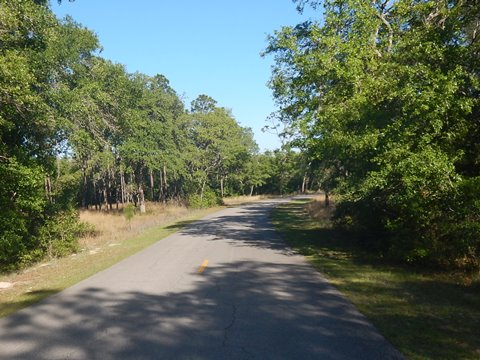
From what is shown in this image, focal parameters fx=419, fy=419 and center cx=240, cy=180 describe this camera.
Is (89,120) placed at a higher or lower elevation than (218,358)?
higher

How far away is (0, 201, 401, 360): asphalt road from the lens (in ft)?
17.2

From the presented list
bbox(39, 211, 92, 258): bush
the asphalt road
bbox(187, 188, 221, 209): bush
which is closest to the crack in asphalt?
the asphalt road

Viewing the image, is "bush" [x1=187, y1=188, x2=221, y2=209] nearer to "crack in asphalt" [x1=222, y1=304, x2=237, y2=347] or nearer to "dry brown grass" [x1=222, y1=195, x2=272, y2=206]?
"dry brown grass" [x1=222, y1=195, x2=272, y2=206]

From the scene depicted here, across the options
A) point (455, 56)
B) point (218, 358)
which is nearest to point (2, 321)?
point (218, 358)

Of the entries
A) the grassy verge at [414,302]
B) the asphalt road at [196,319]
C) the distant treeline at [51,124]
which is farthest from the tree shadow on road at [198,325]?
the distant treeline at [51,124]

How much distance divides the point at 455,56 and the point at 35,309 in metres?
10.9

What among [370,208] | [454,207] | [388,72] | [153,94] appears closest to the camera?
[454,207]

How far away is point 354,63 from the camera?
431 inches

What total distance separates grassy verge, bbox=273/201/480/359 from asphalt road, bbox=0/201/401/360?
35 centimetres

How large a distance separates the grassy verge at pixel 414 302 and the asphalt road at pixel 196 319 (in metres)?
0.35

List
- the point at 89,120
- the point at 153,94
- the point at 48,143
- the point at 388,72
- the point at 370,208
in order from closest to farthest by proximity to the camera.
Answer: the point at 388,72 < the point at 370,208 < the point at 48,143 < the point at 89,120 < the point at 153,94

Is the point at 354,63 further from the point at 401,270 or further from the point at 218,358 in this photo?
the point at 218,358

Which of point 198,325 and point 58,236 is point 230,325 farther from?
point 58,236

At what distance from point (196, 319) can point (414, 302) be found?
3949 millimetres
